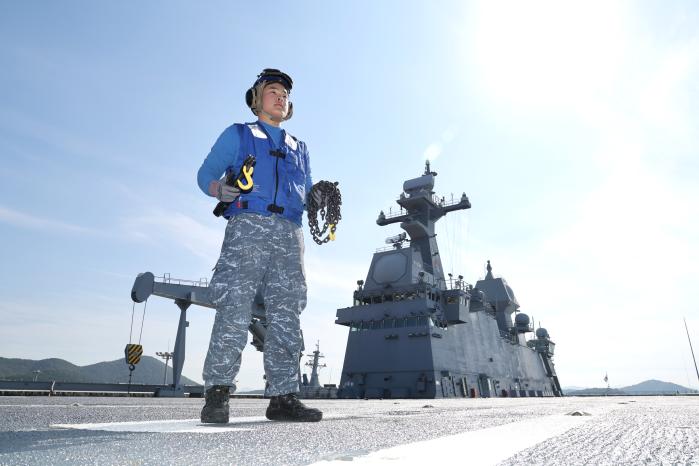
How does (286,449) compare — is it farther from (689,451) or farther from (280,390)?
(280,390)

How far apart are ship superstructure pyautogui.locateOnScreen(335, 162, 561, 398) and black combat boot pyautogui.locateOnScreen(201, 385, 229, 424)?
21923 millimetres

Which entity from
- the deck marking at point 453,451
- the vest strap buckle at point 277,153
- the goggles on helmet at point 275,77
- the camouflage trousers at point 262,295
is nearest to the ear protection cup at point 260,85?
the goggles on helmet at point 275,77

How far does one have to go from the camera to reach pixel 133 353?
16797mm

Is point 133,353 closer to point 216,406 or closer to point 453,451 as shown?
point 216,406

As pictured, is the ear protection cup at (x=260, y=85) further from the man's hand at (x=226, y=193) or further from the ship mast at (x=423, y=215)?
the ship mast at (x=423, y=215)

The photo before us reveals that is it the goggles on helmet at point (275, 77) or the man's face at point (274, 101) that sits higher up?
the goggles on helmet at point (275, 77)

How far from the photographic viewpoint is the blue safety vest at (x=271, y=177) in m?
3.31

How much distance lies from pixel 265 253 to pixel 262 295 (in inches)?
12.4

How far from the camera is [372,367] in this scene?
25891mm

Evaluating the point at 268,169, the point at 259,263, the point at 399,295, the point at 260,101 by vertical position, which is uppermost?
the point at 399,295

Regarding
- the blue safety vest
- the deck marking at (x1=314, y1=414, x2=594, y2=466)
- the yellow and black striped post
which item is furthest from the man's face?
the yellow and black striped post

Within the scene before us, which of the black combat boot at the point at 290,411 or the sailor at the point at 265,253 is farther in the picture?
the sailor at the point at 265,253

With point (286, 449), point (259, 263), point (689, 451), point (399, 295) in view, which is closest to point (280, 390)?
point (259, 263)

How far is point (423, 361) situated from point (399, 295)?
4500 mm
